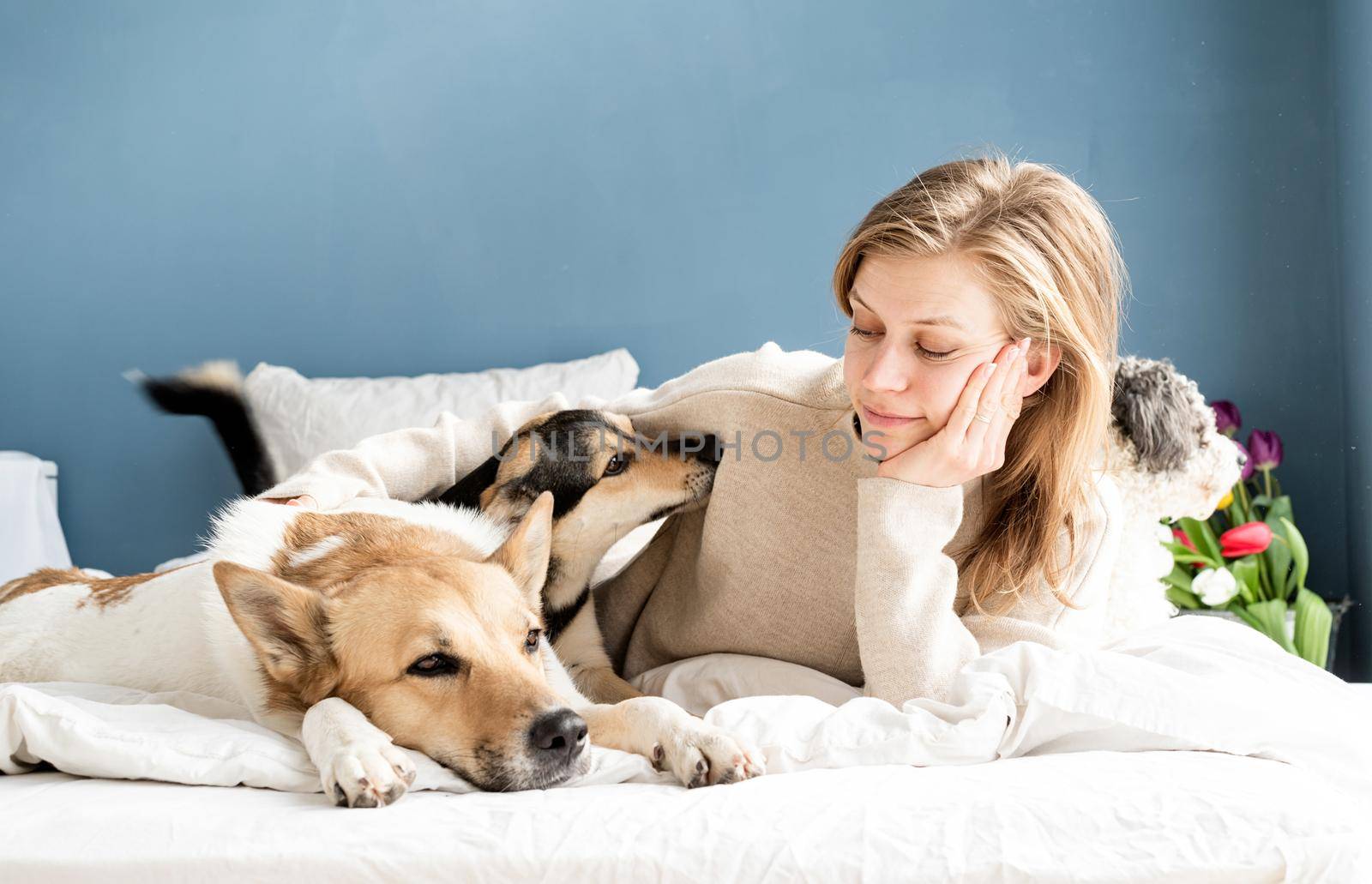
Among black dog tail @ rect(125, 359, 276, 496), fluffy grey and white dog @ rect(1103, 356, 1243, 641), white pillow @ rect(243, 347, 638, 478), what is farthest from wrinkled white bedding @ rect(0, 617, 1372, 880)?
white pillow @ rect(243, 347, 638, 478)

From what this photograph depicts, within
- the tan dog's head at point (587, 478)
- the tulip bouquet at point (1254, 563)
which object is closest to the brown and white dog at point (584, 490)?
the tan dog's head at point (587, 478)

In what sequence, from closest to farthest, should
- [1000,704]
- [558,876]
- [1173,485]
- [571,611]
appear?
[558,876] → [1000,704] → [571,611] → [1173,485]

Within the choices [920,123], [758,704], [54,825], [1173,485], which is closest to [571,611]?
[758,704]

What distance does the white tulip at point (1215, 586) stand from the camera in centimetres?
273

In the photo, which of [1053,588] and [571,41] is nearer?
[1053,588]

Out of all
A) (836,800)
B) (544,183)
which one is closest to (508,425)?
(836,800)

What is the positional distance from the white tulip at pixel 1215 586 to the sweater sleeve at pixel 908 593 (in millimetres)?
1526

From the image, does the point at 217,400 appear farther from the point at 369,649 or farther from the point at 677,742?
the point at 677,742

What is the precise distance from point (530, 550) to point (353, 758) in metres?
0.45

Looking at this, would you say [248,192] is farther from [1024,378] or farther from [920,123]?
[1024,378]

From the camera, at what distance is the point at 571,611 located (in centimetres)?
166

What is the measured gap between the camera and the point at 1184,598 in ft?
9.24

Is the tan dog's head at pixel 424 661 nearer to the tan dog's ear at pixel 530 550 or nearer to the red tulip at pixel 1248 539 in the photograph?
the tan dog's ear at pixel 530 550

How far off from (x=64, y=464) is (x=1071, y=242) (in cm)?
319
